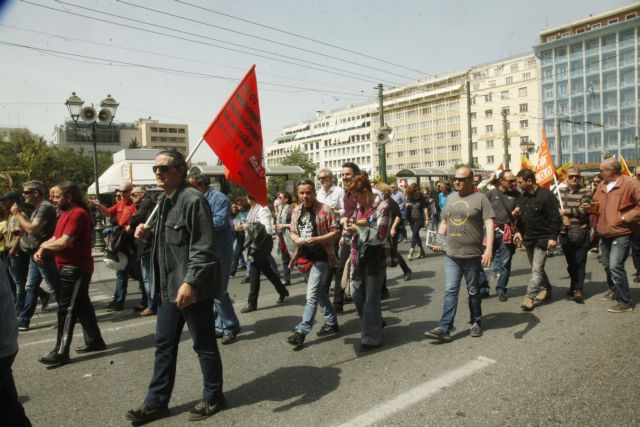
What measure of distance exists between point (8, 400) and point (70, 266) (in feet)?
8.58

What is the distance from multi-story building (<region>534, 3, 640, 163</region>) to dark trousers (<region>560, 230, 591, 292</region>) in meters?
70.2

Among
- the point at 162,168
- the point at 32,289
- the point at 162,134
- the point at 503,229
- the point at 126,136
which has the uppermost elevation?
the point at 162,134

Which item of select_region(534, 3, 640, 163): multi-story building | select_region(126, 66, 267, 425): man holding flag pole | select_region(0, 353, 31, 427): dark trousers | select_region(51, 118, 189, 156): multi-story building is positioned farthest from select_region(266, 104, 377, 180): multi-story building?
select_region(0, 353, 31, 427): dark trousers

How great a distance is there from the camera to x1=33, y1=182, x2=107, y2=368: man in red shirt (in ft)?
15.6

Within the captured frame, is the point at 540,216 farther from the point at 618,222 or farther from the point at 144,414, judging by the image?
the point at 144,414

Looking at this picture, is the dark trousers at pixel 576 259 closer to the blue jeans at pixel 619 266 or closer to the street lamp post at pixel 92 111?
the blue jeans at pixel 619 266

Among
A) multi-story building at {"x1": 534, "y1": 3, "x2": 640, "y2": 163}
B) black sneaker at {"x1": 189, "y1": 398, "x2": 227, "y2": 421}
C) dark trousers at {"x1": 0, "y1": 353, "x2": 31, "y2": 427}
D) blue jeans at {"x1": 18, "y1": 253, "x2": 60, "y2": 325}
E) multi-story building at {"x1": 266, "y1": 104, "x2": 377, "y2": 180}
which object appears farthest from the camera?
multi-story building at {"x1": 266, "y1": 104, "x2": 377, "y2": 180}

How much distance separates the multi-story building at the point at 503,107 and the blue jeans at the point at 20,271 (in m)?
78.0

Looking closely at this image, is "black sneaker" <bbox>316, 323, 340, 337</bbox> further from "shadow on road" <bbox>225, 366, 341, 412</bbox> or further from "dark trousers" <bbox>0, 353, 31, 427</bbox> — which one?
"dark trousers" <bbox>0, 353, 31, 427</bbox>

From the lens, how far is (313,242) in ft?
16.5

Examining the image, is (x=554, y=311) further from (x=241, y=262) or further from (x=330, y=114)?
(x=330, y=114)

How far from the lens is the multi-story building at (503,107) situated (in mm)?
80562

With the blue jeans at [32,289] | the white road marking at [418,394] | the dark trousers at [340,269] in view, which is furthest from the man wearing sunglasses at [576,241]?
the blue jeans at [32,289]

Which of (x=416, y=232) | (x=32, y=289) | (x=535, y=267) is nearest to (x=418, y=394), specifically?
(x=535, y=267)
